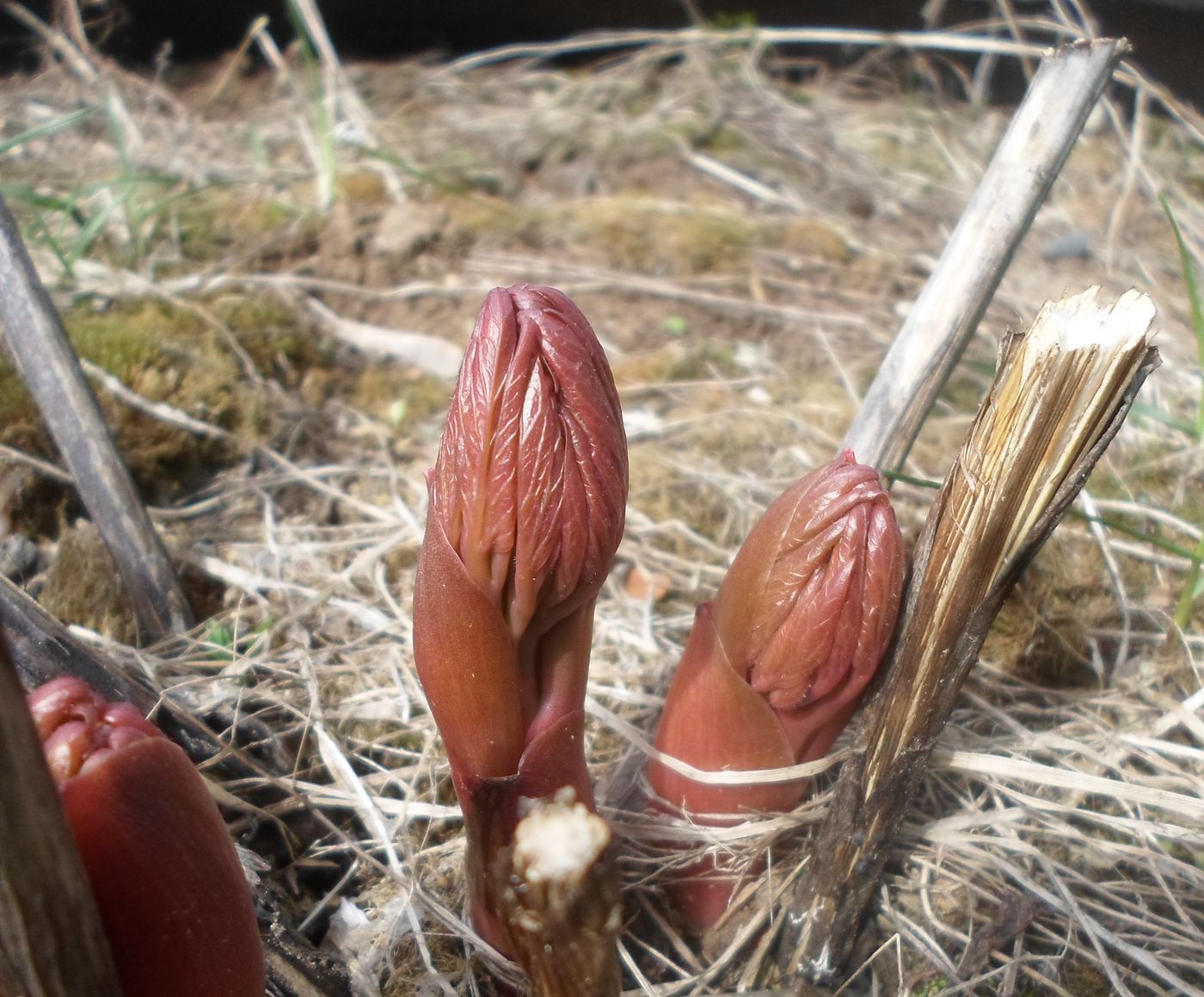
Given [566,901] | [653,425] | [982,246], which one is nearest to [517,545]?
[566,901]

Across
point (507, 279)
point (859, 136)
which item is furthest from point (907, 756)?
point (859, 136)

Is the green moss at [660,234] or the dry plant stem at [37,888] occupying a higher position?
the dry plant stem at [37,888]

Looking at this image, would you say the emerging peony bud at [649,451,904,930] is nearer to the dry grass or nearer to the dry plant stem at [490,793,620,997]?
the dry grass

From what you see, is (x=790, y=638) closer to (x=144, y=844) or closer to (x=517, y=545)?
(x=517, y=545)

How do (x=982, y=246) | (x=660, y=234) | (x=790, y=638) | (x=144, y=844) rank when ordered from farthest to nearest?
1. (x=660, y=234)
2. (x=982, y=246)
3. (x=790, y=638)
4. (x=144, y=844)

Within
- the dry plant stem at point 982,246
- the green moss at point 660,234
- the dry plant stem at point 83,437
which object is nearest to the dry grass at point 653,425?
the green moss at point 660,234

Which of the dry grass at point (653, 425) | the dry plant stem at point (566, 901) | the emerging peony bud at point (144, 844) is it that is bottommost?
the dry grass at point (653, 425)

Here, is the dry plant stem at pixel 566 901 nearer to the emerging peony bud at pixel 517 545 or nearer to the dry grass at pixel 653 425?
the emerging peony bud at pixel 517 545
